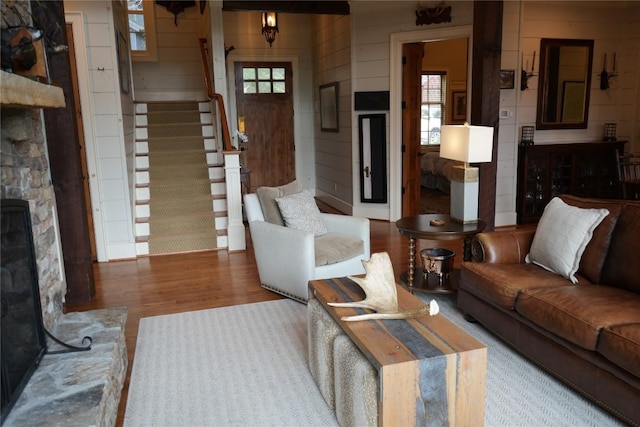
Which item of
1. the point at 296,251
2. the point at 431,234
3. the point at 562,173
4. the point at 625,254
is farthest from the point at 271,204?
the point at 562,173

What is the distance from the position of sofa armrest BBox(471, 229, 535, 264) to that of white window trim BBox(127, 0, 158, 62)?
679cm

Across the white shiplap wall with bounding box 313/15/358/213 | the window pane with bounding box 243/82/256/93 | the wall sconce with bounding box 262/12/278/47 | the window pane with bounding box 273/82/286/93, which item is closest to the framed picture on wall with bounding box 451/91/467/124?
the white shiplap wall with bounding box 313/15/358/213

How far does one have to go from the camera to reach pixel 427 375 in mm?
1867

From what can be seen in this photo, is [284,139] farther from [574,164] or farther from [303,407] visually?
[303,407]

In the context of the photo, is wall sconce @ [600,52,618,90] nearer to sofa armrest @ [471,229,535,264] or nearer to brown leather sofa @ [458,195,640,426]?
brown leather sofa @ [458,195,640,426]

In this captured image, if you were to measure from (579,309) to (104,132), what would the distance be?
14.9ft

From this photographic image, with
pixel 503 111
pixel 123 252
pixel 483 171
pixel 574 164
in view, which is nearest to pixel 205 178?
pixel 123 252

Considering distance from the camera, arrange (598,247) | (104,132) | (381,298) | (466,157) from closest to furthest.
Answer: (381,298) < (598,247) < (466,157) < (104,132)

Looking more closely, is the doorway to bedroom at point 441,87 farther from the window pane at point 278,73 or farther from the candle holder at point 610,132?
the candle holder at point 610,132

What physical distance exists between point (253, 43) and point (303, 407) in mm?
6703

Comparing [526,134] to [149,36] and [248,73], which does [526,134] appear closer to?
[248,73]

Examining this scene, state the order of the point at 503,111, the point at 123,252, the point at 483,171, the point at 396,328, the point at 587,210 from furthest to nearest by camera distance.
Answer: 1. the point at 503,111
2. the point at 123,252
3. the point at 483,171
4. the point at 587,210
5. the point at 396,328

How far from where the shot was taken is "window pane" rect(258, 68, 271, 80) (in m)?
8.10

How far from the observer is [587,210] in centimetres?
297
